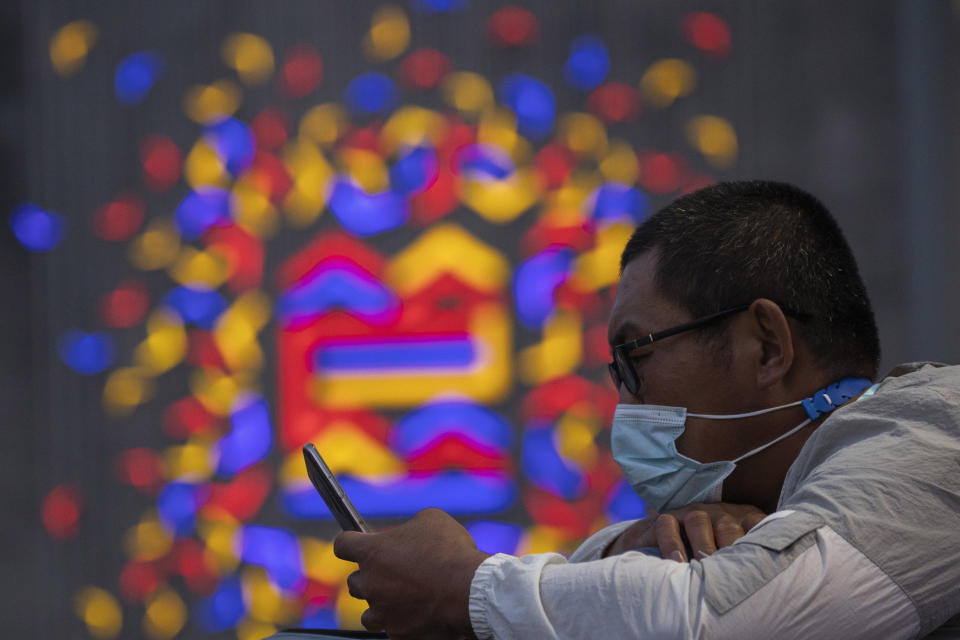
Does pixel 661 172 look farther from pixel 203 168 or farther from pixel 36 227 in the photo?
pixel 36 227

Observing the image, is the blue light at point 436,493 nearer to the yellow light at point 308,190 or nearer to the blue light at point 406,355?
the blue light at point 406,355

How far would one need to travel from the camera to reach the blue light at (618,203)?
2.69m

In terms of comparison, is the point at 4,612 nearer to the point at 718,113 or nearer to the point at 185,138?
the point at 185,138

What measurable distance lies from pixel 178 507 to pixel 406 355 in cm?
86

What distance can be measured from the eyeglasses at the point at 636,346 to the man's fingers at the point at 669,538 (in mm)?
204

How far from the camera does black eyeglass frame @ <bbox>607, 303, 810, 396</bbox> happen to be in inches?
43.8

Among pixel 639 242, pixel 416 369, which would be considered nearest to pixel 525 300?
pixel 416 369

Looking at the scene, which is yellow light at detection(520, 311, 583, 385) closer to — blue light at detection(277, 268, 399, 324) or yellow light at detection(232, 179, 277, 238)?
blue light at detection(277, 268, 399, 324)

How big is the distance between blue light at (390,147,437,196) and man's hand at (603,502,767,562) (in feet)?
5.70

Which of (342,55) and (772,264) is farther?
(342,55)

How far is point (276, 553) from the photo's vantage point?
8.71ft

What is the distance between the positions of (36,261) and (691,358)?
2.44 metres

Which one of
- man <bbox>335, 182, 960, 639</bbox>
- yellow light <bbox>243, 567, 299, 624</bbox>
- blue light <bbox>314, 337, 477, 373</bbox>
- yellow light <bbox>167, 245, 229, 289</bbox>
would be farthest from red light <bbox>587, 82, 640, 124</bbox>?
yellow light <bbox>243, 567, 299, 624</bbox>

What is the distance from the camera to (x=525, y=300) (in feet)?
8.73
